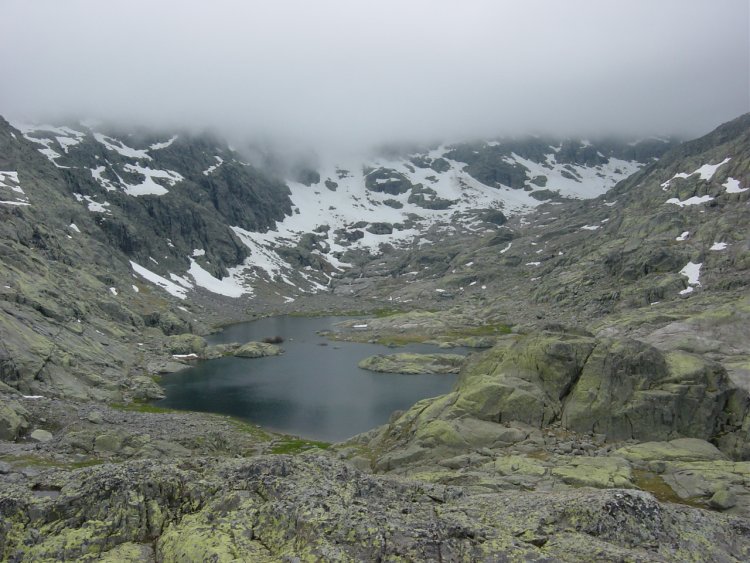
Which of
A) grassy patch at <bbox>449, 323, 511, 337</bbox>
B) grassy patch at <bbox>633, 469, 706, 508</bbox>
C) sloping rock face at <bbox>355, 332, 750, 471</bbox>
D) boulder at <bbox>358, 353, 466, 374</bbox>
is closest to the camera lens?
grassy patch at <bbox>633, 469, 706, 508</bbox>

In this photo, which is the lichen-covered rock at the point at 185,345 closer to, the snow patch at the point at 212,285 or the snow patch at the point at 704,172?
the snow patch at the point at 212,285

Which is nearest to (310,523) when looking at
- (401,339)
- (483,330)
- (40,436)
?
(40,436)

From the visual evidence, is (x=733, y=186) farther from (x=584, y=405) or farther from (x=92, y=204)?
(x=92, y=204)

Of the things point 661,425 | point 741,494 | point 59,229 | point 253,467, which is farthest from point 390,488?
point 59,229

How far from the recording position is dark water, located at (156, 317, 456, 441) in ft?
212

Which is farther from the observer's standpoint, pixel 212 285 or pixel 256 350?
pixel 212 285

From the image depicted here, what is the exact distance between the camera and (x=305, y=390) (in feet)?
265

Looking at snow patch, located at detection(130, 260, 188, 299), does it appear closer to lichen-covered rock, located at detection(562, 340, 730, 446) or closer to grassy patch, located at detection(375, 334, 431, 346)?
grassy patch, located at detection(375, 334, 431, 346)

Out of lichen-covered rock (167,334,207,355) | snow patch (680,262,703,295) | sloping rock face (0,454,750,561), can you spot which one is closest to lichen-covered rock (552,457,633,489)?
sloping rock face (0,454,750,561)

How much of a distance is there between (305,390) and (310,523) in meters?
70.7

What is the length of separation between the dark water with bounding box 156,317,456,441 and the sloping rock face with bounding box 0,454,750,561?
45248 millimetres

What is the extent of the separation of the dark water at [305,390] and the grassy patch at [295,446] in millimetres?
3049

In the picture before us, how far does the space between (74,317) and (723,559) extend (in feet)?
313

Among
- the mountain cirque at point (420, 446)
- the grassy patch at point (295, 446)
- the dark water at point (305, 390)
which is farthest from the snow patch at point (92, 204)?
the grassy patch at point (295, 446)
